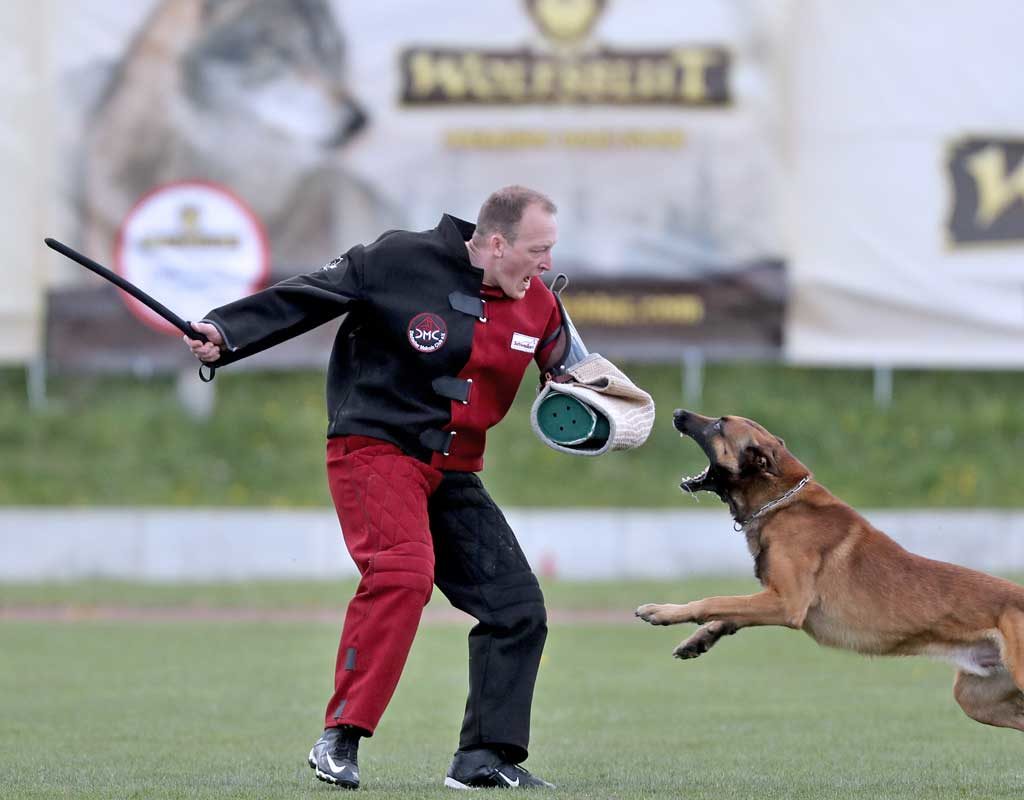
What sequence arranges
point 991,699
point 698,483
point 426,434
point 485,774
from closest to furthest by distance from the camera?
point 426,434 < point 485,774 < point 991,699 < point 698,483

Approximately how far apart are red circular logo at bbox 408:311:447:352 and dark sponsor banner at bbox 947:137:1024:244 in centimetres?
1352

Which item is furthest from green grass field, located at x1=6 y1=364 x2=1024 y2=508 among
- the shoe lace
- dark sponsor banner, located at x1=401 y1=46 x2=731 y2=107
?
the shoe lace

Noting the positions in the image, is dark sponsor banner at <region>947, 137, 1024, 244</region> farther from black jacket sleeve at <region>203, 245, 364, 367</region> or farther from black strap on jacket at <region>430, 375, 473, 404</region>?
black jacket sleeve at <region>203, 245, 364, 367</region>

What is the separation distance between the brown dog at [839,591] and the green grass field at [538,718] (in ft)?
1.65

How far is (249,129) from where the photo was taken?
19172 mm

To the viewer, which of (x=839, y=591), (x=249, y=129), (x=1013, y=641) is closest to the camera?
(x=1013, y=641)

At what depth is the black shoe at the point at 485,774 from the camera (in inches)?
257

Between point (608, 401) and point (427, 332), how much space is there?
78 centimetres

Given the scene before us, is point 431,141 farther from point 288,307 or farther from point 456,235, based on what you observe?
point 288,307

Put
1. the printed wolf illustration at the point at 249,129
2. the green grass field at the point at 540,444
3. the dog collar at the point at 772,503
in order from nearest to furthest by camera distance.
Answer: the dog collar at the point at 772,503 < the printed wolf illustration at the point at 249,129 < the green grass field at the point at 540,444

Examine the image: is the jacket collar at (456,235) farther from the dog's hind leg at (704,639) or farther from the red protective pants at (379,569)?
the dog's hind leg at (704,639)

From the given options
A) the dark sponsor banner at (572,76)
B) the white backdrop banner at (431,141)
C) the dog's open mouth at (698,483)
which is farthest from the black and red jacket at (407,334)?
the dark sponsor banner at (572,76)

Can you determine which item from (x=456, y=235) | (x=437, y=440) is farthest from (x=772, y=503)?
(x=456, y=235)

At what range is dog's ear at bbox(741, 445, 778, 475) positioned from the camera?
7.22 m
